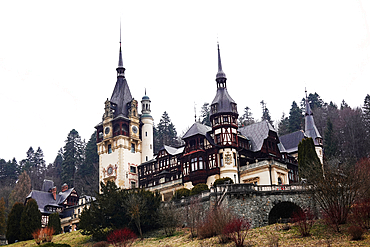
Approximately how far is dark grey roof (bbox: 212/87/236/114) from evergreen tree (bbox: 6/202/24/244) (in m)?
27.8

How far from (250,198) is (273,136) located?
2188 centimetres

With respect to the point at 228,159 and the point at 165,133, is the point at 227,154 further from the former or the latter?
the point at 165,133

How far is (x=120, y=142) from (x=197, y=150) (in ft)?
57.4

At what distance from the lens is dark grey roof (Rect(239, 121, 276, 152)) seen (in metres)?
57.6

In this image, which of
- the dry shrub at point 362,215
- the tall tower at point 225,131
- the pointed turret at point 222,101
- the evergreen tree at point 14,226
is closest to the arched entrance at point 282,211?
the dry shrub at point 362,215

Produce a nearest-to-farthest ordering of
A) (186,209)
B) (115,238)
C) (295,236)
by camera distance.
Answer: (295,236)
(115,238)
(186,209)

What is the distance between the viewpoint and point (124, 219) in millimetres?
43438

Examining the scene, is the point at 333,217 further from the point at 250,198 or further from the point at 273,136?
the point at 273,136

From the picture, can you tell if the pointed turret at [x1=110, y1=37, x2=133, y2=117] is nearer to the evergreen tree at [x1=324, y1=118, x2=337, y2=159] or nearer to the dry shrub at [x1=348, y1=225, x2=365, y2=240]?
the evergreen tree at [x1=324, y1=118, x2=337, y2=159]

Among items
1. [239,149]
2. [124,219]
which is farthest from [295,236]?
[239,149]

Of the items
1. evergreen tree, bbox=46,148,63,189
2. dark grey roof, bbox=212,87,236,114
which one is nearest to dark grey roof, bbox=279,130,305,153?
dark grey roof, bbox=212,87,236,114

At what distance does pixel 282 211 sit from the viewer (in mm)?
39250

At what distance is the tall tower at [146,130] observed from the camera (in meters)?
71.9

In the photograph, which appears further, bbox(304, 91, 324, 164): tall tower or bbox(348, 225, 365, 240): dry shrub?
bbox(304, 91, 324, 164): tall tower
